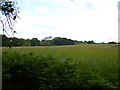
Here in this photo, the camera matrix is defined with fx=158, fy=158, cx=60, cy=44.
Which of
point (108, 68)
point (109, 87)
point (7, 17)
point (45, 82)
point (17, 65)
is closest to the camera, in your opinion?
point (109, 87)

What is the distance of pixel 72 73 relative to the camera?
4.68 m

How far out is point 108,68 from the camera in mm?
5422

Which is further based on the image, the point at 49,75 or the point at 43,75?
the point at 43,75

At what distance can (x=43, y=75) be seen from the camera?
15.6 feet

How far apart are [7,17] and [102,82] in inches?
166

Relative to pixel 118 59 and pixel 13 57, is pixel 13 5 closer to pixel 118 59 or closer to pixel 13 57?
pixel 13 57

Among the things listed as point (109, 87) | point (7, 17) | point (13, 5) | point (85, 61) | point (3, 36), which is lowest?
point (109, 87)

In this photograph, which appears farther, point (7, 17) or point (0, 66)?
point (7, 17)

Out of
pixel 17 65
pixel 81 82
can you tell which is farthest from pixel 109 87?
pixel 17 65

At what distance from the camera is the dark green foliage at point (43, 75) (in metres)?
4.38

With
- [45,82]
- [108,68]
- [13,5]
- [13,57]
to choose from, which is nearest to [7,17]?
[13,5]

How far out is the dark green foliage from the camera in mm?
4383

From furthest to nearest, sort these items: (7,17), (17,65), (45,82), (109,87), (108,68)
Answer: (7,17), (108,68), (17,65), (45,82), (109,87)

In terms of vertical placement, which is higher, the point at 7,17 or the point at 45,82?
the point at 7,17
